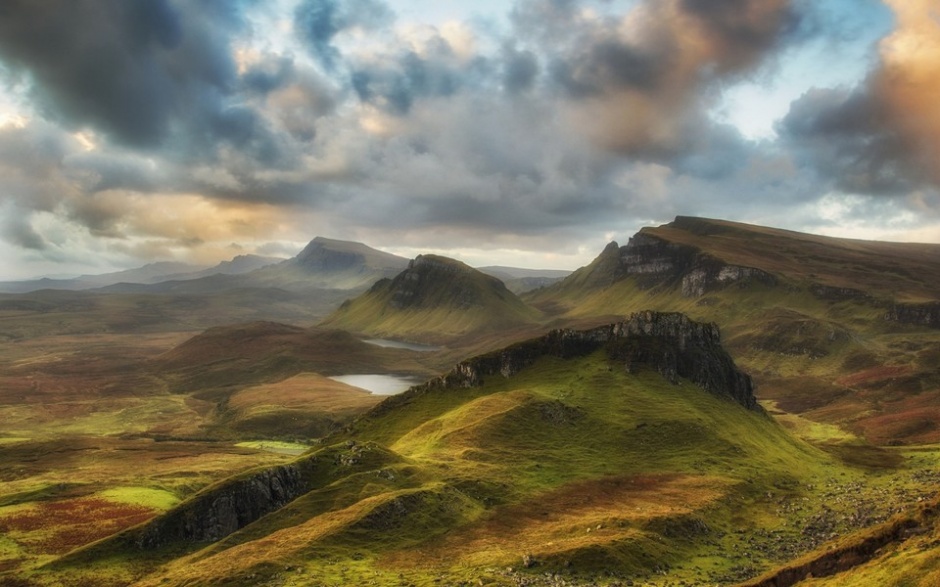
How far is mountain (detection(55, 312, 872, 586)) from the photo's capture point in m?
59.6

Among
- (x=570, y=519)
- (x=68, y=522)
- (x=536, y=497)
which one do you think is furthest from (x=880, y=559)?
(x=68, y=522)

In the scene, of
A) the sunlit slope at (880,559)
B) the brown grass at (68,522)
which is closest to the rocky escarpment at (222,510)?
the brown grass at (68,522)

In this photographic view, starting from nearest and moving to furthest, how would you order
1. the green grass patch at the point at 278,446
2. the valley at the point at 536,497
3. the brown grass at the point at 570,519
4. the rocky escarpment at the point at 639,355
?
the valley at the point at 536,497, the brown grass at the point at 570,519, the rocky escarpment at the point at 639,355, the green grass patch at the point at 278,446

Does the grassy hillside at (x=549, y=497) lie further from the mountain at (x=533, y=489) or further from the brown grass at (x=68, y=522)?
the brown grass at (x=68, y=522)

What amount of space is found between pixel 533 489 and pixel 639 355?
53.6 meters

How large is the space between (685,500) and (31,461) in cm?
16529

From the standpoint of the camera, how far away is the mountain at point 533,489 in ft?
196

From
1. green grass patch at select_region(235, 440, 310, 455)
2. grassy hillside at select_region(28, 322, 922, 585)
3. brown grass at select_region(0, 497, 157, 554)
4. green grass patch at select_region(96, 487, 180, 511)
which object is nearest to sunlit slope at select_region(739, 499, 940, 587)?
grassy hillside at select_region(28, 322, 922, 585)

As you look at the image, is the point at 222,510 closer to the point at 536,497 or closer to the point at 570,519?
the point at 536,497

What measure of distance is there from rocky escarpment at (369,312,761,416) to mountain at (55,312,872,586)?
0.34 m

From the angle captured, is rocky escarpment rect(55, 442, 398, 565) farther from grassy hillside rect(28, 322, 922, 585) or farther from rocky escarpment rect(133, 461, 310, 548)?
grassy hillside rect(28, 322, 922, 585)

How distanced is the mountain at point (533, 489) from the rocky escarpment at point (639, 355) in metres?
0.34

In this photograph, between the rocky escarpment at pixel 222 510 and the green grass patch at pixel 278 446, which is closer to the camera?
the rocky escarpment at pixel 222 510

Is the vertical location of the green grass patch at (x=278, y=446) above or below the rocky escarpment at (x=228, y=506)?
below
